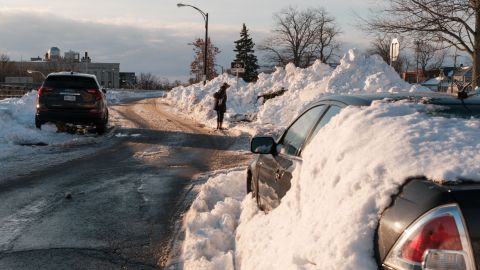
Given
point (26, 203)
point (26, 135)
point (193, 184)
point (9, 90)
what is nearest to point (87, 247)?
point (26, 203)

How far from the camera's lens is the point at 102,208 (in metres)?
7.50

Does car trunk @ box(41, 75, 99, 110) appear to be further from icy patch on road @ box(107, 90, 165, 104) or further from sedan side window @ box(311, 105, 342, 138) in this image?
icy patch on road @ box(107, 90, 165, 104)

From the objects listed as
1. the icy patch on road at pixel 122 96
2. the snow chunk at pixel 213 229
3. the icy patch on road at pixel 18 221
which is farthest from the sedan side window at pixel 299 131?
the icy patch on road at pixel 122 96

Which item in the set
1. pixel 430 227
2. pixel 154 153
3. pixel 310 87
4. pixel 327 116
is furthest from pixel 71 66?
pixel 430 227

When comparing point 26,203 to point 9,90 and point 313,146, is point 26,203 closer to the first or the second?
point 313,146

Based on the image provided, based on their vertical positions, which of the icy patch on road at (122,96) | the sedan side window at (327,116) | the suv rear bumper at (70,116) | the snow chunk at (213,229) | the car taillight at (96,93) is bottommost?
the icy patch on road at (122,96)

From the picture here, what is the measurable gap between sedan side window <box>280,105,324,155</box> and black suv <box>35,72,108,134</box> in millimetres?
12287

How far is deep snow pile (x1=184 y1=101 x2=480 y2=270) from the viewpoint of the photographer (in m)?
2.55

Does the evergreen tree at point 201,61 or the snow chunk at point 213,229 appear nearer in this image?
the snow chunk at point 213,229

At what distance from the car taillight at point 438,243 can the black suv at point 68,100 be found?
14.9 metres

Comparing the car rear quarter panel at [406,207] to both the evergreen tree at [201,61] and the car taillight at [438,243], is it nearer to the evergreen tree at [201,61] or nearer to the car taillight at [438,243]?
the car taillight at [438,243]

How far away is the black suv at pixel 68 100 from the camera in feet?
52.6

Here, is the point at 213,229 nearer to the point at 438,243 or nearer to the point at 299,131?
the point at 299,131

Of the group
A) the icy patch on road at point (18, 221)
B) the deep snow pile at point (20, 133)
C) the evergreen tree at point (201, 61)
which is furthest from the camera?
the evergreen tree at point (201, 61)
